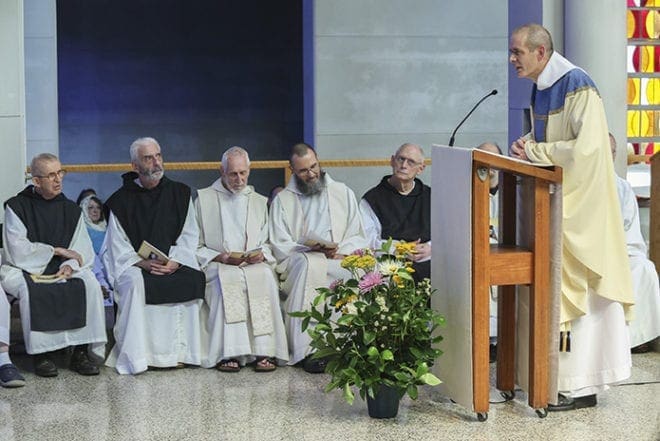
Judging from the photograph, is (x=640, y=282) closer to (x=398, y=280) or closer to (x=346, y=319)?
(x=398, y=280)

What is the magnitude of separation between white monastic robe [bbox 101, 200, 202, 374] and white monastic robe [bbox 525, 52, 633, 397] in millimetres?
2240

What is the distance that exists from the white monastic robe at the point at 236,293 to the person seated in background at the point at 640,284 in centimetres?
200

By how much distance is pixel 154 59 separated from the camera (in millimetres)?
14719

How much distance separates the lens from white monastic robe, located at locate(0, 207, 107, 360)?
6.45 meters

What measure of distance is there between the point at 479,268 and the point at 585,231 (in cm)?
54

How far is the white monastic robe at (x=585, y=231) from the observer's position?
532 centimetres

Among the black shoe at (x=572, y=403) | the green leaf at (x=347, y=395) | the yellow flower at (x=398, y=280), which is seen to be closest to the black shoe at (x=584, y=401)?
the black shoe at (x=572, y=403)

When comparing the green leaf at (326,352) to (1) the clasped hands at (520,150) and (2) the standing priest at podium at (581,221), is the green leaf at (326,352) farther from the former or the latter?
(1) the clasped hands at (520,150)

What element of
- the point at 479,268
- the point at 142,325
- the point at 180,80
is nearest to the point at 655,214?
the point at 479,268

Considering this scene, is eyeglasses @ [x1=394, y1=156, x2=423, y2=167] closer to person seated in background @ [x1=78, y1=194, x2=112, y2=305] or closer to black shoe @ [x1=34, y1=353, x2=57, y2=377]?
person seated in background @ [x1=78, y1=194, x2=112, y2=305]

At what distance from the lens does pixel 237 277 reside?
267 inches

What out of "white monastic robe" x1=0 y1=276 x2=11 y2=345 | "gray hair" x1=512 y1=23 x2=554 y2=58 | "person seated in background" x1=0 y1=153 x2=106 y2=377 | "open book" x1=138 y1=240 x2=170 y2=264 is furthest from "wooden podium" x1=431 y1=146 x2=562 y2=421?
"white monastic robe" x1=0 y1=276 x2=11 y2=345

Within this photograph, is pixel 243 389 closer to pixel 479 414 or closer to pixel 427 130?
pixel 479 414

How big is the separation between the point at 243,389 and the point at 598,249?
1.95 metres
